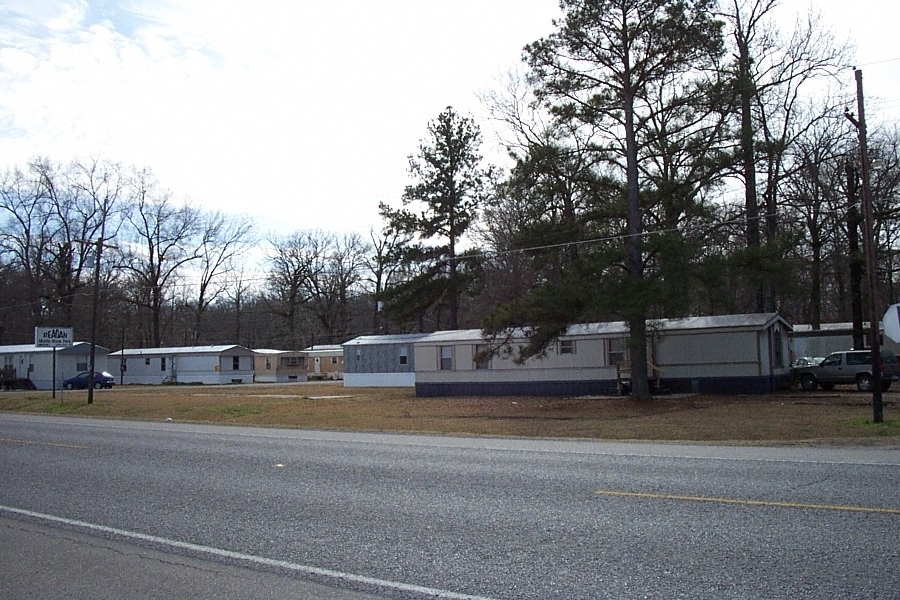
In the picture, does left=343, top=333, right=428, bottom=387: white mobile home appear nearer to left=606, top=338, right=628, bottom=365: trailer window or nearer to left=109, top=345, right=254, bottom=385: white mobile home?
left=606, top=338, right=628, bottom=365: trailer window

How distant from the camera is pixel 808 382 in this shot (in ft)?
108

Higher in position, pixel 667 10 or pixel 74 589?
pixel 667 10

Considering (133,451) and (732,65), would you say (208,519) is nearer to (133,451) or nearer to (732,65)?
(133,451)

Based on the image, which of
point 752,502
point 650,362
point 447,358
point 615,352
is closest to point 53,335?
point 447,358

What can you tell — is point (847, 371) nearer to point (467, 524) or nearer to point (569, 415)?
point (569, 415)

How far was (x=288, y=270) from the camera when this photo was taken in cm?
7894

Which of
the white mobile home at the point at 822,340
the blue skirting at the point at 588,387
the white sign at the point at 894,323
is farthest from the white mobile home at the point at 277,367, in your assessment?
the white sign at the point at 894,323

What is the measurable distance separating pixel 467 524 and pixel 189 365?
6274 cm

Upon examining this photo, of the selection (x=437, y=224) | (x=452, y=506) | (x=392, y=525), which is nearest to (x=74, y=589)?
(x=392, y=525)

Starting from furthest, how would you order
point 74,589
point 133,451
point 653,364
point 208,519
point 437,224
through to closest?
point 437,224 < point 653,364 < point 133,451 < point 208,519 < point 74,589

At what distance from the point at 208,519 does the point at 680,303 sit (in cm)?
2003

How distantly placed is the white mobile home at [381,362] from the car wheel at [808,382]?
2290 cm

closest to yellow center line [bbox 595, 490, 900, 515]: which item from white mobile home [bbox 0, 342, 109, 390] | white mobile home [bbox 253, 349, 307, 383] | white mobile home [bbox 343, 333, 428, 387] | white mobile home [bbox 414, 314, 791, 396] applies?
white mobile home [bbox 414, 314, 791, 396]

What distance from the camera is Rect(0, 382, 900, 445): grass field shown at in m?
18.4
